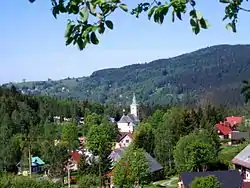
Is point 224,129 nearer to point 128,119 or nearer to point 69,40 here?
point 128,119

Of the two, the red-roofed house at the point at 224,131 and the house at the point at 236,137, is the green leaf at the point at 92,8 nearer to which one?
the house at the point at 236,137

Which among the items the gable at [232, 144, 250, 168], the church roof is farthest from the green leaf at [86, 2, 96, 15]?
the church roof

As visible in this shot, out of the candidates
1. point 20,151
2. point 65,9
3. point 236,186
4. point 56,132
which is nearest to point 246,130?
point 56,132

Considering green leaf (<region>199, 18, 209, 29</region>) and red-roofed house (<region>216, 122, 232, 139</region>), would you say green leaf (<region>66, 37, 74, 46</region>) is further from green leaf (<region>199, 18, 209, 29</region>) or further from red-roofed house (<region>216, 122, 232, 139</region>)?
red-roofed house (<region>216, 122, 232, 139</region>)

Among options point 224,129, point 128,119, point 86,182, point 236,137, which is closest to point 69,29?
point 86,182

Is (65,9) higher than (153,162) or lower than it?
higher

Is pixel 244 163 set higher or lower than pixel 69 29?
lower

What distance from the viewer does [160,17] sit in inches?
127

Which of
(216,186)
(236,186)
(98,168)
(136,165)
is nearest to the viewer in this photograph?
(216,186)

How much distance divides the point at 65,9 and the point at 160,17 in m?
0.65

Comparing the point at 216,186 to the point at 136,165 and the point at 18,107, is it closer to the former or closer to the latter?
the point at 136,165

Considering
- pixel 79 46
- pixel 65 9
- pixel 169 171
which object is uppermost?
pixel 65 9

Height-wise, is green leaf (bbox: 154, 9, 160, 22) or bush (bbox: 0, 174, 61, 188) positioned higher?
green leaf (bbox: 154, 9, 160, 22)

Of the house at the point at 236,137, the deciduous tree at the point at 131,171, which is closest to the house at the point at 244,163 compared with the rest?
the deciduous tree at the point at 131,171
